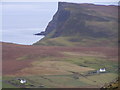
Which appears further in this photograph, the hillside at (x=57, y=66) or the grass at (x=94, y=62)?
the grass at (x=94, y=62)

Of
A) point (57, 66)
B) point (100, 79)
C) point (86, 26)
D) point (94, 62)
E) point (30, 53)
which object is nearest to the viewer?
point (100, 79)

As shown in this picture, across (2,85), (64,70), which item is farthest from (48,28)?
(2,85)

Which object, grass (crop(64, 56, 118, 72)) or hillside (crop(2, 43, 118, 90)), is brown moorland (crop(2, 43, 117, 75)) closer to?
hillside (crop(2, 43, 118, 90))

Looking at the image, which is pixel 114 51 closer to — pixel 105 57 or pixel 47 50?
pixel 105 57

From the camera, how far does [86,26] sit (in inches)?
944

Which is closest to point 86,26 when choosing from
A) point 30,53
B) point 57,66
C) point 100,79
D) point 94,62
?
point 30,53

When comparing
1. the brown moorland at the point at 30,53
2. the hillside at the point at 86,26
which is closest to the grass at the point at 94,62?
the brown moorland at the point at 30,53

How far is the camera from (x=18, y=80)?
45.6ft

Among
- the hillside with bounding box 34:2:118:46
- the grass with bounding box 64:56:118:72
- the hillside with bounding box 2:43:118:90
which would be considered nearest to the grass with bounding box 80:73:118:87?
A: the hillside with bounding box 2:43:118:90

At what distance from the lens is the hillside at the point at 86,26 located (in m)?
22.6

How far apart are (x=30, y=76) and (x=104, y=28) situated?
10.7m

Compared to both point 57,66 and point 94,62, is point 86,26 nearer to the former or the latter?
point 94,62

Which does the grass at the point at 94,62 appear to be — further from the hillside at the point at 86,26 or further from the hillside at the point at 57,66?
the hillside at the point at 86,26

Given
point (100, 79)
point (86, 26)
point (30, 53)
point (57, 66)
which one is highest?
point (86, 26)
